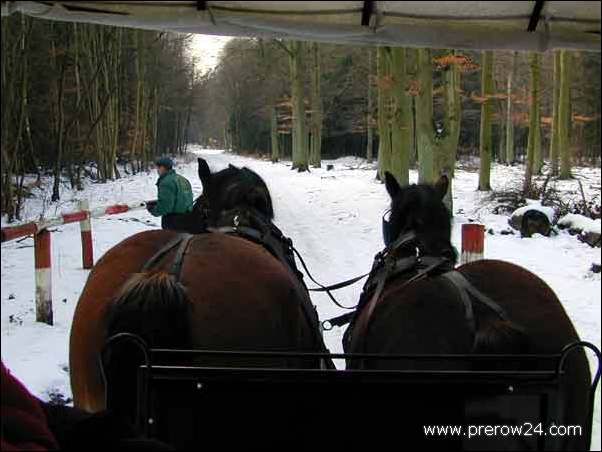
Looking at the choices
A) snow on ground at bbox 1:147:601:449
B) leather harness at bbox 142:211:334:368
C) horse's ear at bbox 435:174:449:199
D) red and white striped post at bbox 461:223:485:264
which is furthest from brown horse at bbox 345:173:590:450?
red and white striped post at bbox 461:223:485:264

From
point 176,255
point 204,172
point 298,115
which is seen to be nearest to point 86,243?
point 204,172

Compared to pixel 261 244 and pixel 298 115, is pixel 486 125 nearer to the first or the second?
pixel 261 244

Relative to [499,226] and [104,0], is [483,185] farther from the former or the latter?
[104,0]

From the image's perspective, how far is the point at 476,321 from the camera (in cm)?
239

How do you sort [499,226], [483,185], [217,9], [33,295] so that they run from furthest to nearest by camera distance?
1. [483,185]
2. [499,226]
3. [33,295]
4. [217,9]

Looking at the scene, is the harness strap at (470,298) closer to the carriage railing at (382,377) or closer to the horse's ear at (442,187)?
the carriage railing at (382,377)

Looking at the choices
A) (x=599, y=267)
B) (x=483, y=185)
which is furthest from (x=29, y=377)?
(x=483, y=185)

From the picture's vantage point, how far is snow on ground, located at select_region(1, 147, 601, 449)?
215 centimetres

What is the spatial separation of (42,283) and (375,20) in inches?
90.1

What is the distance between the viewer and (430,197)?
3203 mm

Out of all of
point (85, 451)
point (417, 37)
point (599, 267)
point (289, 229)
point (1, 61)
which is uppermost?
point (417, 37)

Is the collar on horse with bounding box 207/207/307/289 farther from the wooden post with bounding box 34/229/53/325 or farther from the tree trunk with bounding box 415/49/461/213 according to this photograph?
the tree trunk with bounding box 415/49/461/213

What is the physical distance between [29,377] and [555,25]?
3096mm

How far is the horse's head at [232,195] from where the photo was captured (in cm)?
361
